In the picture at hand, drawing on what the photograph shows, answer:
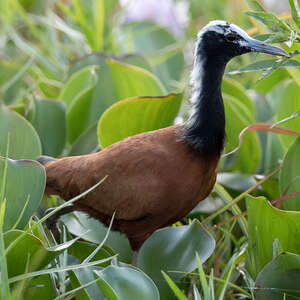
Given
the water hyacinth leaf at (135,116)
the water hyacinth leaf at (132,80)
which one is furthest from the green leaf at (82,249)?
the water hyacinth leaf at (132,80)

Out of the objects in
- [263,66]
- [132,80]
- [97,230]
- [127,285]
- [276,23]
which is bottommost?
[97,230]

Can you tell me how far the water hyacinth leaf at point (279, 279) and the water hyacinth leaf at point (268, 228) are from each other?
0.38 ft

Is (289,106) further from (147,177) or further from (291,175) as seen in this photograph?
(147,177)

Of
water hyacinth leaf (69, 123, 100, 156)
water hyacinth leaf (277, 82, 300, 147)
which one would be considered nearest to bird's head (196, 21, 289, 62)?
water hyacinth leaf (277, 82, 300, 147)

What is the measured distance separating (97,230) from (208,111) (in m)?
0.52

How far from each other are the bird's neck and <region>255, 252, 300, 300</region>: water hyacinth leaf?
40 cm

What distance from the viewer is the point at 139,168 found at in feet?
6.24

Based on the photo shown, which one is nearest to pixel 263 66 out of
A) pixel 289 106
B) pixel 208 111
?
pixel 208 111

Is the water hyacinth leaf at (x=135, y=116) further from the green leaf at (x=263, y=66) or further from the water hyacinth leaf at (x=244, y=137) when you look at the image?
the green leaf at (x=263, y=66)

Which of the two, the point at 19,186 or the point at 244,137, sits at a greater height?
the point at 19,186

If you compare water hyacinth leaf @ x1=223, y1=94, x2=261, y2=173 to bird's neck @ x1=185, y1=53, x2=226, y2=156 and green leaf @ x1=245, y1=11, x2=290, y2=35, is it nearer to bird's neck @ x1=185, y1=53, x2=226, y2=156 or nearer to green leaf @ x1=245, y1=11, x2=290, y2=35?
bird's neck @ x1=185, y1=53, x2=226, y2=156

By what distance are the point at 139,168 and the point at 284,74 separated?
117 cm

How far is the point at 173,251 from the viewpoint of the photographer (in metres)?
1.90

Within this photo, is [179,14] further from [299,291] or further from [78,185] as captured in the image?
[299,291]
